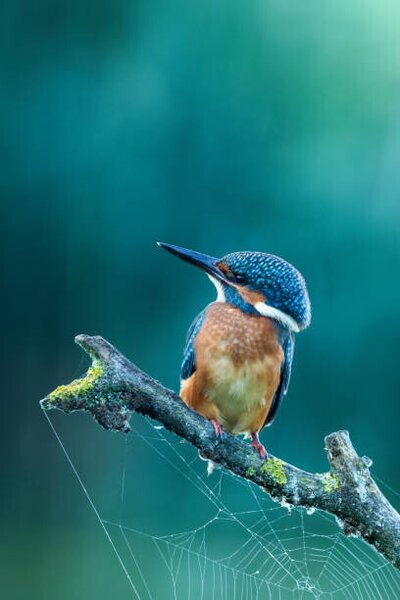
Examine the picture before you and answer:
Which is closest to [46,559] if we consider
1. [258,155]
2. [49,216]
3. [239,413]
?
[49,216]

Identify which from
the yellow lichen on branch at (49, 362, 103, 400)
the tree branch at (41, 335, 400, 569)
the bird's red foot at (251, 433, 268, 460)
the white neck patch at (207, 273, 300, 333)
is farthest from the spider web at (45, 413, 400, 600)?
the yellow lichen on branch at (49, 362, 103, 400)

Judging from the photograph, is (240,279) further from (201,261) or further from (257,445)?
(257,445)

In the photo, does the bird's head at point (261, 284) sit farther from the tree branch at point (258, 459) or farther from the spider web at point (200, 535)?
the spider web at point (200, 535)

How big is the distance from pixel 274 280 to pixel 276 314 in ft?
0.37

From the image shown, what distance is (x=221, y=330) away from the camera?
8.28 ft

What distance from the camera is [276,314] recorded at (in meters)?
2.50

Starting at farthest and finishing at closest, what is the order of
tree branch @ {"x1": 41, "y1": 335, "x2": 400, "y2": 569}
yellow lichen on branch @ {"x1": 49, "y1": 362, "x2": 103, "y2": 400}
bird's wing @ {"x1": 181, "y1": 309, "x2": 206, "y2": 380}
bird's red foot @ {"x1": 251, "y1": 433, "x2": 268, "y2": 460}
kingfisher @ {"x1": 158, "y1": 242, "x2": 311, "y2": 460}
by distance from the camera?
bird's wing @ {"x1": 181, "y1": 309, "x2": 206, "y2": 380} → kingfisher @ {"x1": 158, "y1": 242, "x2": 311, "y2": 460} → bird's red foot @ {"x1": 251, "y1": 433, "x2": 268, "y2": 460} → tree branch @ {"x1": 41, "y1": 335, "x2": 400, "y2": 569} → yellow lichen on branch @ {"x1": 49, "y1": 362, "x2": 103, "y2": 400}

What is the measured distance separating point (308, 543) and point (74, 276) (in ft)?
8.06

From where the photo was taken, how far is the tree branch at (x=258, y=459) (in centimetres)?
197

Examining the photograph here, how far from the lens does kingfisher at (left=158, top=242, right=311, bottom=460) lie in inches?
96.7

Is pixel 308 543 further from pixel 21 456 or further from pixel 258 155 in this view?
pixel 258 155

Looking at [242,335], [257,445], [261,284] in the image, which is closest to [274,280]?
[261,284]

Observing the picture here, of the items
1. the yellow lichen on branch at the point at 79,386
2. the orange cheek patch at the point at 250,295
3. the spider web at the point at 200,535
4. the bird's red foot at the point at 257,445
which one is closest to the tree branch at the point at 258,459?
the yellow lichen on branch at the point at 79,386

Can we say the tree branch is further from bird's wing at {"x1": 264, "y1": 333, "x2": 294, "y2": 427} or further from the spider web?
the spider web
